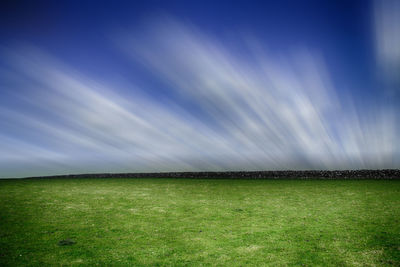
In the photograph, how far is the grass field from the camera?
28.2 ft

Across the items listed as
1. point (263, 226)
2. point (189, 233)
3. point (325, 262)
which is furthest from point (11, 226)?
point (325, 262)

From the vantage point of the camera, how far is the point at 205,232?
451 inches

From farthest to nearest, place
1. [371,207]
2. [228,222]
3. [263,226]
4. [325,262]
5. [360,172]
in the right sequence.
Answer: [360,172], [371,207], [228,222], [263,226], [325,262]

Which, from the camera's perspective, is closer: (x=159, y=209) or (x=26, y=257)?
(x=26, y=257)

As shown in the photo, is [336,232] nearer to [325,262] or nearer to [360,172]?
[325,262]

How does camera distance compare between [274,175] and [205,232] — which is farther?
[274,175]

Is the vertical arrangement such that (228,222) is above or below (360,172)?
below

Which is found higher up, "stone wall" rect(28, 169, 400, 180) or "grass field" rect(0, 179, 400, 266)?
"stone wall" rect(28, 169, 400, 180)

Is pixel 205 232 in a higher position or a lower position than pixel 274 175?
lower

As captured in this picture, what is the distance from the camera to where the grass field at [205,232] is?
28.2 ft

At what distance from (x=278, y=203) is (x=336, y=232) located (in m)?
6.51

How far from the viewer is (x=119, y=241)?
34.0 ft

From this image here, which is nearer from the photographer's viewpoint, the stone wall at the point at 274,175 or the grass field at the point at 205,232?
the grass field at the point at 205,232

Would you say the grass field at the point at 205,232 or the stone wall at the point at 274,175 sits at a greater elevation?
the stone wall at the point at 274,175
